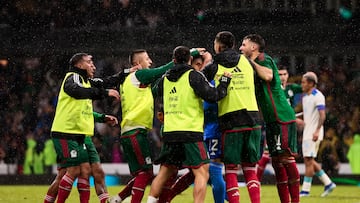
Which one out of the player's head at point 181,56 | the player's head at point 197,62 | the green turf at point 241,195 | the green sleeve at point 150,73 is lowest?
the green turf at point 241,195

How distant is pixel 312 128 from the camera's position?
51.2 feet

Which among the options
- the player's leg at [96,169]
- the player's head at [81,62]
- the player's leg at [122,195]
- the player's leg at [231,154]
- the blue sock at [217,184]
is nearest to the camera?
the player's leg at [231,154]

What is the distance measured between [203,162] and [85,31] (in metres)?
14.3

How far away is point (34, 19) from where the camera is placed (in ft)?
79.7

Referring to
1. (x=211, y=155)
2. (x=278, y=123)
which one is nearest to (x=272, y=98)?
(x=278, y=123)

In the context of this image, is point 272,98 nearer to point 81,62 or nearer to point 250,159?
point 250,159

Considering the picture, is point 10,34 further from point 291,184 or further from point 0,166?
point 291,184

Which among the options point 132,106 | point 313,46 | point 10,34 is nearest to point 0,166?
point 10,34

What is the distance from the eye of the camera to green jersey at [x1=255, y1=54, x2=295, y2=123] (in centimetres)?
1064

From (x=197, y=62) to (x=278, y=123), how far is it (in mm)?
1200

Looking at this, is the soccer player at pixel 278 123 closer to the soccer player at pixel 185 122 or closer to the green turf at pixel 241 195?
the soccer player at pixel 185 122

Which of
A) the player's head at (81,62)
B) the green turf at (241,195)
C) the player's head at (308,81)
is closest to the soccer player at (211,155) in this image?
the player's head at (81,62)

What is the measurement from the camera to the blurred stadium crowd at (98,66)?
2216cm

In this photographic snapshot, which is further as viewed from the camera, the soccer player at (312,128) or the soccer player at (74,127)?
the soccer player at (312,128)
